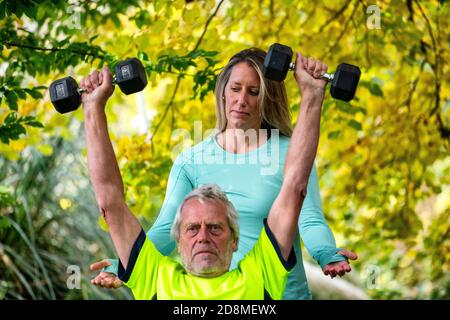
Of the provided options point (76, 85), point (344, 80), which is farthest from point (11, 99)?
point (344, 80)

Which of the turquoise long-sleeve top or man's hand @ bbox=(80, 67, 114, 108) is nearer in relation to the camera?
man's hand @ bbox=(80, 67, 114, 108)

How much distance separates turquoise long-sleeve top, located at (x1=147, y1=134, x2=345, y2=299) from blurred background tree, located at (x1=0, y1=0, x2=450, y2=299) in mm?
1305

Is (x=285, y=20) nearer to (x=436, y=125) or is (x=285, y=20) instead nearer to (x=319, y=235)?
(x=436, y=125)

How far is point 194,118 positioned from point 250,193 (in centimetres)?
253

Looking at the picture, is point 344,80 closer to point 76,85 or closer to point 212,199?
point 212,199

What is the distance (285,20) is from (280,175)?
9.73 feet

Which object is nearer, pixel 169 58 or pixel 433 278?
pixel 169 58

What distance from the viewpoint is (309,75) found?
8.11 ft

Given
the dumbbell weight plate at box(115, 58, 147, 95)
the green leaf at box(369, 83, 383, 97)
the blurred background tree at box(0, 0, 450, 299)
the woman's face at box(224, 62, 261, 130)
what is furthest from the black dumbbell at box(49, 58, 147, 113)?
the green leaf at box(369, 83, 383, 97)

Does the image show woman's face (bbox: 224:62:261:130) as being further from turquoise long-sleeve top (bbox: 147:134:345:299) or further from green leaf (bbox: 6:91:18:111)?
green leaf (bbox: 6:91:18:111)

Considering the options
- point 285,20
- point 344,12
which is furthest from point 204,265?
point 344,12

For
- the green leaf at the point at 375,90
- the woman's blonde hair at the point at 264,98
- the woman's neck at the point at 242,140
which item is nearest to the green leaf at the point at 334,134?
the green leaf at the point at 375,90

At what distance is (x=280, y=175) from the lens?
8.87ft

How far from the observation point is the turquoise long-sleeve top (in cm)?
267
